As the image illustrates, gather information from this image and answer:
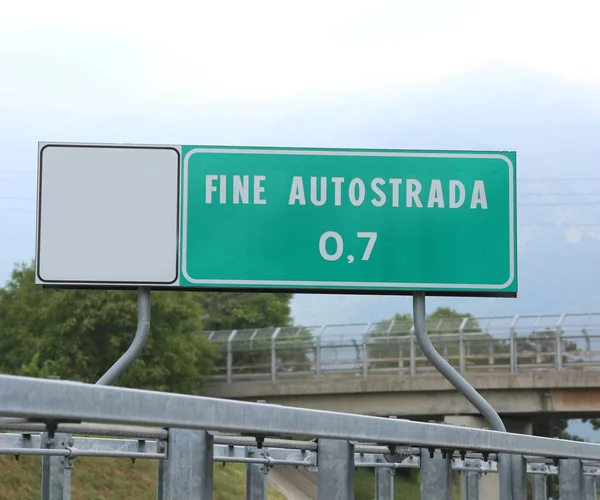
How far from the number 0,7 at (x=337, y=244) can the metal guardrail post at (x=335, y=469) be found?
3.28 metres

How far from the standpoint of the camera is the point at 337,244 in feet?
22.4

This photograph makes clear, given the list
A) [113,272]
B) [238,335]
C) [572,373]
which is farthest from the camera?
[238,335]

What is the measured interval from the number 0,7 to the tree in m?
48.1

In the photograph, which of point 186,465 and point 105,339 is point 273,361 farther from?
point 186,465

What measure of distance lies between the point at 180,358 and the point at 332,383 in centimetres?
801

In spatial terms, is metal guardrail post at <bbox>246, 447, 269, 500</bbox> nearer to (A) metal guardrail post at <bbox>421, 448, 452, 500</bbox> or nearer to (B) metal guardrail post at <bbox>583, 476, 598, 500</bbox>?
(B) metal guardrail post at <bbox>583, 476, 598, 500</bbox>

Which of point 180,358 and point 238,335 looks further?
point 238,335

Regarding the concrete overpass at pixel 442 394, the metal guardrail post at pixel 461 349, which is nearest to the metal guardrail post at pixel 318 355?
the concrete overpass at pixel 442 394

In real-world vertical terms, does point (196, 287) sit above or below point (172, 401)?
above

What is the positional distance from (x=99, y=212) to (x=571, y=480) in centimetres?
256

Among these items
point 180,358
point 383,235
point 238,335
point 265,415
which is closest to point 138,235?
point 383,235

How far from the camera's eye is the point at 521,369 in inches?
1956

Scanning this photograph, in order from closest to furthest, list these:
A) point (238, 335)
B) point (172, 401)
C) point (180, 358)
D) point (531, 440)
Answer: point (172, 401), point (531, 440), point (180, 358), point (238, 335)

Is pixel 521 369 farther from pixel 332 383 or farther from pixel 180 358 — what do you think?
pixel 180 358
